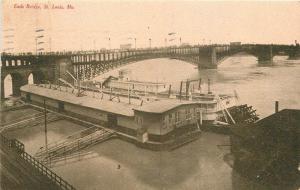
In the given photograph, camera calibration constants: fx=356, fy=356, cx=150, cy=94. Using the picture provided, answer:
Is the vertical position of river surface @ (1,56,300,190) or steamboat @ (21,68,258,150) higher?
steamboat @ (21,68,258,150)

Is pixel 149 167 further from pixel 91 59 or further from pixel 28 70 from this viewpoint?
pixel 91 59

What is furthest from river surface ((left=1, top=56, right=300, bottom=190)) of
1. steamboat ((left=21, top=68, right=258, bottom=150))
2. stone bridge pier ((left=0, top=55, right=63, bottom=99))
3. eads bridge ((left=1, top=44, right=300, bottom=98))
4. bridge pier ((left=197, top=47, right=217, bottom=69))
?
bridge pier ((left=197, top=47, right=217, bottom=69))

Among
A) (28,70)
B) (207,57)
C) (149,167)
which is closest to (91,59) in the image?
(28,70)

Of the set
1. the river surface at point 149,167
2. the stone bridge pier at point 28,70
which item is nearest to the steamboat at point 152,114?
the river surface at point 149,167

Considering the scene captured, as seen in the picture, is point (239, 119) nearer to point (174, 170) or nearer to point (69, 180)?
point (174, 170)

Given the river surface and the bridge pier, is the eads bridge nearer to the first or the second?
the bridge pier

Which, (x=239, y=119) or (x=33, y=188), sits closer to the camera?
(x=33, y=188)

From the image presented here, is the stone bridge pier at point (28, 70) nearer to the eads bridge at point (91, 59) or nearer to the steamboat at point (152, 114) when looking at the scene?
the eads bridge at point (91, 59)

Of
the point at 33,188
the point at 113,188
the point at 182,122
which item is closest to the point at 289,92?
the point at 182,122

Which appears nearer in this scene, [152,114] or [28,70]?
[152,114]
